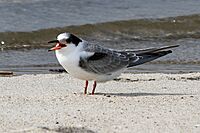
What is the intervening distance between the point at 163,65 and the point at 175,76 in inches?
61.5

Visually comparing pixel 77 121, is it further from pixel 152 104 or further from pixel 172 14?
pixel 172 14

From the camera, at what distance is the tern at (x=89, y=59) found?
679cm

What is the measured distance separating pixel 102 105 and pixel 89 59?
0.66m

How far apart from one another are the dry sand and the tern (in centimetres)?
23

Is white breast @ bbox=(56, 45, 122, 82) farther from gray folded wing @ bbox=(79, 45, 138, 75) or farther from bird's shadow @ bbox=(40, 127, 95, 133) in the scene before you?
bird's shadow @ bbox=(40, 127, 95, 133)

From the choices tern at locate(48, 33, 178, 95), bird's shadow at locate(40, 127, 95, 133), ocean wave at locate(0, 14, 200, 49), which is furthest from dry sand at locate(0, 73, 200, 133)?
ocean wave at locate(0, 14, 200, 49)

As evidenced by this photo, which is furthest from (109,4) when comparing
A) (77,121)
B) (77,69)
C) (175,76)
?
(77,121)

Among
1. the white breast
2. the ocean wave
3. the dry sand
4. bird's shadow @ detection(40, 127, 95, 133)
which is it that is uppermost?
the white breast

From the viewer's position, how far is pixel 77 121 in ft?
18.7

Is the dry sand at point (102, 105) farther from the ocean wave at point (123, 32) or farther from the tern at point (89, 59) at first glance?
the ocean wave at point (123, 32)

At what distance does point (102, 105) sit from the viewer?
6.43 m

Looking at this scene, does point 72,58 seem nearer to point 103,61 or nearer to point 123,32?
point 103,61

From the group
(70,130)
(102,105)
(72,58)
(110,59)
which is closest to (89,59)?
(72,58)

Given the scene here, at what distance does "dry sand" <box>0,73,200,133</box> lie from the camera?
18.3 feet
